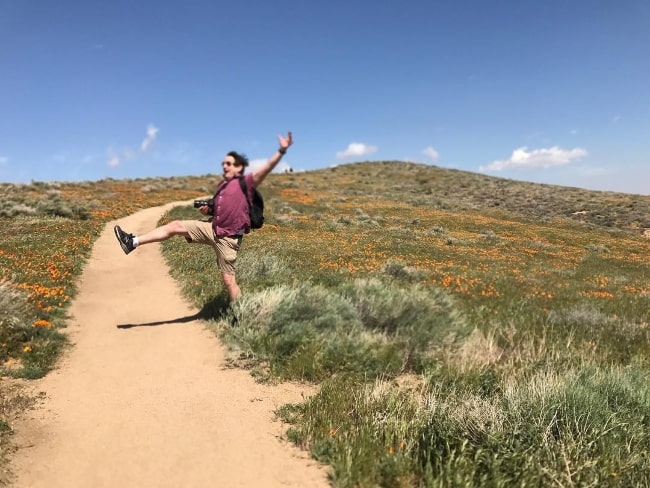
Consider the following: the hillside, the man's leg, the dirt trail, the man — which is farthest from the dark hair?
the hillside

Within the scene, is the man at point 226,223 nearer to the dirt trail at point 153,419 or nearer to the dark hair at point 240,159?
the dark hair at point 240,159

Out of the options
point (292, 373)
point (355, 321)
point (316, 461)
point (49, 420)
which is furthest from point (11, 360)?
point (355, 321)

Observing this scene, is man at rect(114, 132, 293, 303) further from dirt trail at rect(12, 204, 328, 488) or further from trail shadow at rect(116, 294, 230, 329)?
dirt trail at rect(12, 204, 328, 488)

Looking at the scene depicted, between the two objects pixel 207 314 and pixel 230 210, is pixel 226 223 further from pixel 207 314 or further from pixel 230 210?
pixel 207 314

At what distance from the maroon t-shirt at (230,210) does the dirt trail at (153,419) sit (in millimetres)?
1750

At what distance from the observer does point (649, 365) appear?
26.2 feet

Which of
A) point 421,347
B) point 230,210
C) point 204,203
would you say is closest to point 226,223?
point 230,210

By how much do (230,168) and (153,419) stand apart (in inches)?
157

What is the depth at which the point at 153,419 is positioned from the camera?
16.0ft

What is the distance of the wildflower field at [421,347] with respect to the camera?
4227mm

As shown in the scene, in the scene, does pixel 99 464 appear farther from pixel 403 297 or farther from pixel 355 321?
pixel 403 297

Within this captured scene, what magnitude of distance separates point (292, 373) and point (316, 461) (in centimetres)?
198

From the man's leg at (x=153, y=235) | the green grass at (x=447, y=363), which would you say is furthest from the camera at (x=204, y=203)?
the green grass at (x=447, y=363)

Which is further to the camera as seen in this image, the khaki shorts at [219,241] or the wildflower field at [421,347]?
the khaki shorts at [219,241]
